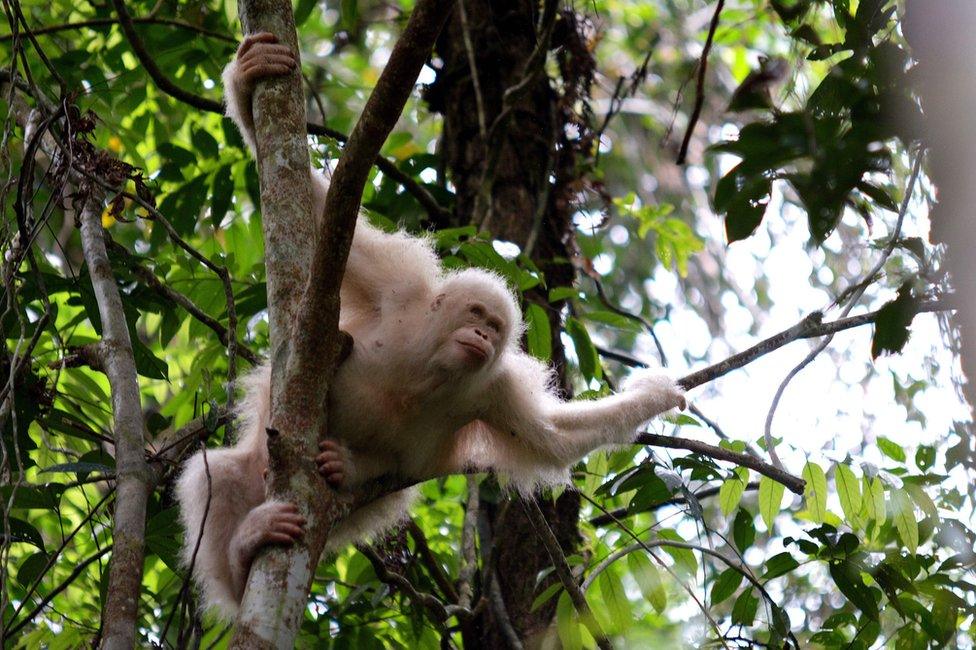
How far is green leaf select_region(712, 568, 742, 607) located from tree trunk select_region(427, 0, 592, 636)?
1.28 meters

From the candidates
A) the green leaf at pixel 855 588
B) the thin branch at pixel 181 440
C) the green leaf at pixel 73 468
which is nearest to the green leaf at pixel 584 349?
the green leaf at pixel 855 588

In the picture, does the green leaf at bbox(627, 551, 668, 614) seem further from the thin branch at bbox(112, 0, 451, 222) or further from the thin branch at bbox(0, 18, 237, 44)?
the thin branch at bbox(0, 18, 237, 44)

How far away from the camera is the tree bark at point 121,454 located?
Result: 10.1 feet

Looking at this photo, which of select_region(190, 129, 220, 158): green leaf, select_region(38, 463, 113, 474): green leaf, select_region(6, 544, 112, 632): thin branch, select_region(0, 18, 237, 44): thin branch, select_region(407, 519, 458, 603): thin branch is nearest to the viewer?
select_region(6, 544, 112, 632): thin branch

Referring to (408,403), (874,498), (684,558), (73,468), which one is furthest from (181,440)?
(874,498)

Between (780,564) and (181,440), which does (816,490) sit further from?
(181,440)

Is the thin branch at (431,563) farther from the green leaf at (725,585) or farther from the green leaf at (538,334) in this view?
the green leaf at (725,585)

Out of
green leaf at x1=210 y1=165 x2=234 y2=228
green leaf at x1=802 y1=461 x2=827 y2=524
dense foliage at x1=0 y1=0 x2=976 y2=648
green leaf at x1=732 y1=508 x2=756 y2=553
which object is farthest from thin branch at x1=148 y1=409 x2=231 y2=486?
green leaf at x1=802 y1=461 x2=827 y2=524

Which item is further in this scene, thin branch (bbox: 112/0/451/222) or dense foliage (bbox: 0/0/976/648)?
thin branch (bbox: 112/0/451/222)

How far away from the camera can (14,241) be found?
13.5 ft

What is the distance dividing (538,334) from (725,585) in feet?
5.04

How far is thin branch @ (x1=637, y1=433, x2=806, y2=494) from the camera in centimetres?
399

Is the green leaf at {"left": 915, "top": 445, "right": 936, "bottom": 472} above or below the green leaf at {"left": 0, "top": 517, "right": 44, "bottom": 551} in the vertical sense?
below

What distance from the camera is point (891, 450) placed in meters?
4.21
